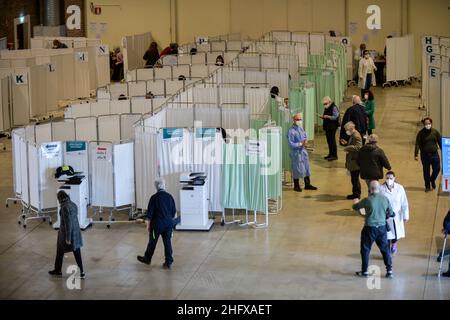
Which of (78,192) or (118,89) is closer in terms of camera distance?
(78,192)

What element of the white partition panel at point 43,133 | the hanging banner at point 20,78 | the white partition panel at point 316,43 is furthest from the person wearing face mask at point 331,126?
the white partition panel at point 316,43

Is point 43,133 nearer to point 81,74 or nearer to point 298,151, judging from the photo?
point 298,151

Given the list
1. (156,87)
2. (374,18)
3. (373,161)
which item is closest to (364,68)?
(374,18)

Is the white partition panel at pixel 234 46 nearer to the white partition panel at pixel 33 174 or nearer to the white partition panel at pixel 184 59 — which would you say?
the white partition panel at pixel 184 59

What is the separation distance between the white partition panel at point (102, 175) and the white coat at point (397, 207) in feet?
15.7

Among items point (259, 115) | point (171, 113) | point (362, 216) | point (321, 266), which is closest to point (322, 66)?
point (259, 115)

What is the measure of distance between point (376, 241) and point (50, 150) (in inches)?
240

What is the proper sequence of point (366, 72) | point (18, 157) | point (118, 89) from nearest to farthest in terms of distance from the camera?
point (18, 157)
point (118, 89)
point (366, 72)

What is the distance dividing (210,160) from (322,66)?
11.7 metres

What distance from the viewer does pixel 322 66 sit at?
29203 mm

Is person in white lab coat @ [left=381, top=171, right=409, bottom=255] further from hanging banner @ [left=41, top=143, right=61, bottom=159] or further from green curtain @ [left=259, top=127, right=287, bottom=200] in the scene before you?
hanging banner @ [left=41, top=143, right=61, bottom=159]

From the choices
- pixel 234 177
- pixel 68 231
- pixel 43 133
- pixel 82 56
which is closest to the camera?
pixel 68 231

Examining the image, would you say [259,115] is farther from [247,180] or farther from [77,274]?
[77,274]

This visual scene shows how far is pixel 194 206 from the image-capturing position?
1756 centimetres
